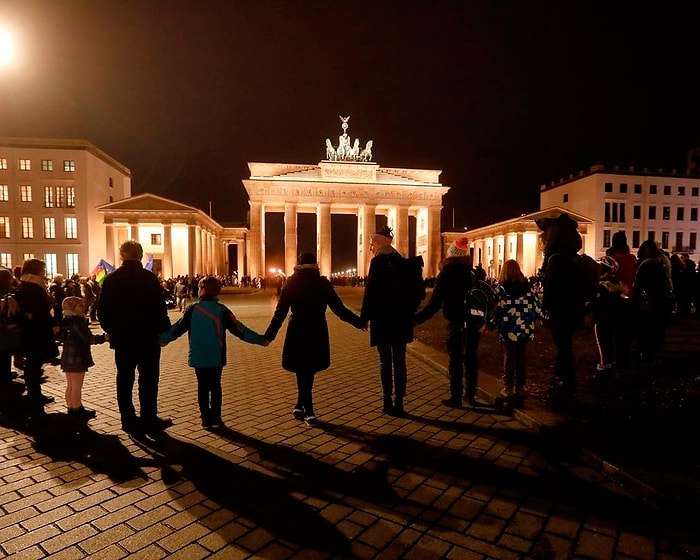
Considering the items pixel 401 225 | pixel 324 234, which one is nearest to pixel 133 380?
pixel 324 234

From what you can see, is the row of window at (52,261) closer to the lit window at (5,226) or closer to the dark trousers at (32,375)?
the lit window at (5,226)

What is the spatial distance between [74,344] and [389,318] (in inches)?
156

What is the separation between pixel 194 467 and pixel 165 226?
4736 centimetres

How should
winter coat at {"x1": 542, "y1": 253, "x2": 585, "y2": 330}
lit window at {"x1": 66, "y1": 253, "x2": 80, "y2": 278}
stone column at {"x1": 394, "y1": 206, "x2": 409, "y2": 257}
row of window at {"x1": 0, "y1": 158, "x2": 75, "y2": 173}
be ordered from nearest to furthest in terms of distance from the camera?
winter coat at {"x1": 542, "y1": 253, "x2": 585, "y2": 330} < row of window at {"x1": 0, "y1": 158, "x2": 75, "y2": 173} < lit window at {"x1": 66, "y1": 253, "x2": 80, "y2": 278} < stone column at {"x1": 394, "y1": 206, "x2": 409, "y2": 257}

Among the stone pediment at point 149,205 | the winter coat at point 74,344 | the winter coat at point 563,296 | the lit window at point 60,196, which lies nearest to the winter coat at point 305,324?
the winter coat at point 74,344

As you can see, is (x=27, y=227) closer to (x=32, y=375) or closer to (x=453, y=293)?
(x=32, y=375)

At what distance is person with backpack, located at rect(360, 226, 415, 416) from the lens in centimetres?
543

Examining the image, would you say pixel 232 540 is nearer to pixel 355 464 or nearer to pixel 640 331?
pixel 355 464

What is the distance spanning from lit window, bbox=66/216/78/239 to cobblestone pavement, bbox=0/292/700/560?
4978 cm

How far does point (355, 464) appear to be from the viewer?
4.07 meters

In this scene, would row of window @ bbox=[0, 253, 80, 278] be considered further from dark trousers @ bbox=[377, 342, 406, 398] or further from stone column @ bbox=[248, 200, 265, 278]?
dark trousers @ bbox=[377, 342, 406, 398]

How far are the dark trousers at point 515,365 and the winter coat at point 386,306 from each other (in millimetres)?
1417

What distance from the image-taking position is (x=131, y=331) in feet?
16.5

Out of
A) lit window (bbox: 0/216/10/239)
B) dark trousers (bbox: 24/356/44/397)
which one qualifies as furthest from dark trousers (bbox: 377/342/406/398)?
lit window (bbox: 0/216/10/239)
